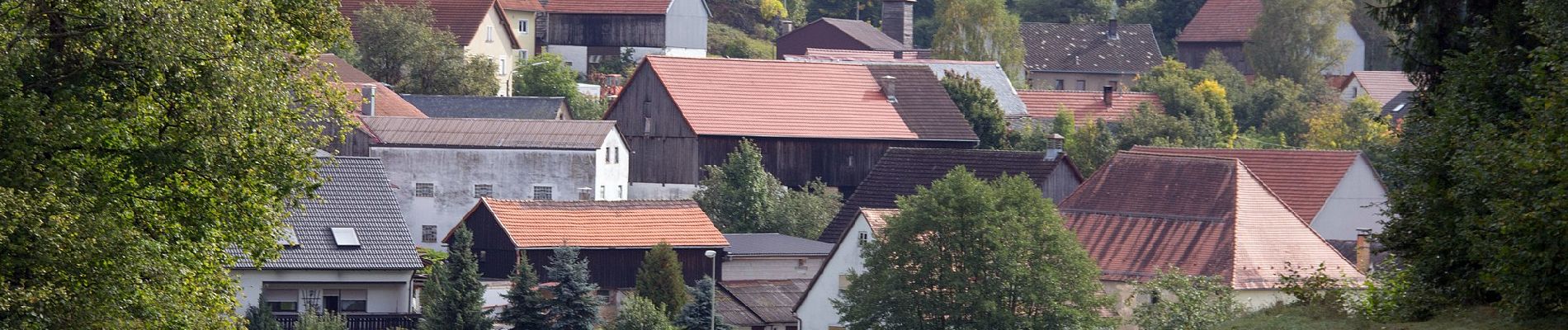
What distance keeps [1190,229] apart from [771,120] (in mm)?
21301

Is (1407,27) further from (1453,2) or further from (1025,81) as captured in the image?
(1025,81)

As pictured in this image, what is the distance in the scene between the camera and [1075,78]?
100875mm

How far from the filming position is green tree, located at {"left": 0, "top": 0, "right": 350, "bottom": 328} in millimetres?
14734

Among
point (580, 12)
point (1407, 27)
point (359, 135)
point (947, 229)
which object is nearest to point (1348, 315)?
point (1407, 27)

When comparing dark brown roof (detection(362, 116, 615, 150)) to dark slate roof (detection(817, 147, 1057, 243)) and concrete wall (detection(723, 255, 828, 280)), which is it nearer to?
dark slate roof (detection(817, 147, 1057, 243))

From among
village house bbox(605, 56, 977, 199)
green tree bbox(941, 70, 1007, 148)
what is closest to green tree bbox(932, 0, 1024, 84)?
green tree bbox(941, 70, 1007, 148)

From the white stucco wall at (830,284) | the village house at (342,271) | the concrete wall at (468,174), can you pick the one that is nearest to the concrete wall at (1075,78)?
the concrete wall at (468,174)

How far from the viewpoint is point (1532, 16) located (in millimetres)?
14766

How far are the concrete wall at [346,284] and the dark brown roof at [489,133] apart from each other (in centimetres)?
1638

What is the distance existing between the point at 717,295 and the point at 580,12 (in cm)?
3682

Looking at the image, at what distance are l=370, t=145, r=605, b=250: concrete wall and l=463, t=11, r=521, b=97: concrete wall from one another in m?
19.4

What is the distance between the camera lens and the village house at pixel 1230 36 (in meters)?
100

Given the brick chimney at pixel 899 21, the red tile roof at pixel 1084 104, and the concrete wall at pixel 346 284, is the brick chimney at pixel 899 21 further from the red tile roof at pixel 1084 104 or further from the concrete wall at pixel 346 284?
the concrete wall at pixel 346 284

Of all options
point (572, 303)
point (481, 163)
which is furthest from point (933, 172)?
point (572, 303)
